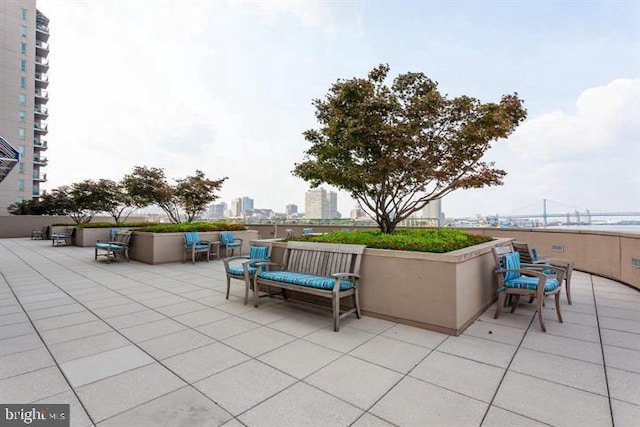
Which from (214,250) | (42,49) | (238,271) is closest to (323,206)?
(214,250)

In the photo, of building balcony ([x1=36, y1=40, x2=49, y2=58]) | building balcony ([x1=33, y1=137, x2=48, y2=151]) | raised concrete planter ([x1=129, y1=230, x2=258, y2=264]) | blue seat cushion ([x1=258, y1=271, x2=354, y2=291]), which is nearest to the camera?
blue seat cushion ([x1=258, y1=271, x2=354, y2=291])

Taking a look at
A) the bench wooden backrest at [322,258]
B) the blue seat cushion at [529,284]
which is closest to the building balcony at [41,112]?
the bench wooden backrest at [322,258]

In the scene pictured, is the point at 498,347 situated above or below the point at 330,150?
below

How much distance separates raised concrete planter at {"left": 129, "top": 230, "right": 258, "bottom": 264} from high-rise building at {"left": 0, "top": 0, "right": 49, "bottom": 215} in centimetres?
4255

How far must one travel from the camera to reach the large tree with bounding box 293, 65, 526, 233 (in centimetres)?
538

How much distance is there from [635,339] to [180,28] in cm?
1335

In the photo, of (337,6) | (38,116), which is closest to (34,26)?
(38,116)

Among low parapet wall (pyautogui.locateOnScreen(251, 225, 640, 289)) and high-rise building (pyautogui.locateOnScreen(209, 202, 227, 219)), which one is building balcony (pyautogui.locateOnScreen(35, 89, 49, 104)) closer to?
high-rise building (pyautogui.locateOnScreen(209, 202, 227, 219))

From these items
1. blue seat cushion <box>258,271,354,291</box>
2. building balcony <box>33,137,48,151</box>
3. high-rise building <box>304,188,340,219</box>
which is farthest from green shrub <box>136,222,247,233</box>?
building balcony <box>33,137,48,151</box>

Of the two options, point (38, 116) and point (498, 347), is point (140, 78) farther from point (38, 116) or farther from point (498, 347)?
point (38, 116)

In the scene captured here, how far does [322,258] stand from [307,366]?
2.00 meters

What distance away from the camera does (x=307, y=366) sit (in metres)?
2.78

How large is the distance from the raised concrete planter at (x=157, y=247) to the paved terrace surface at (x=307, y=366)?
4.14 m

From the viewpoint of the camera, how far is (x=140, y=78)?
14.3 meters
